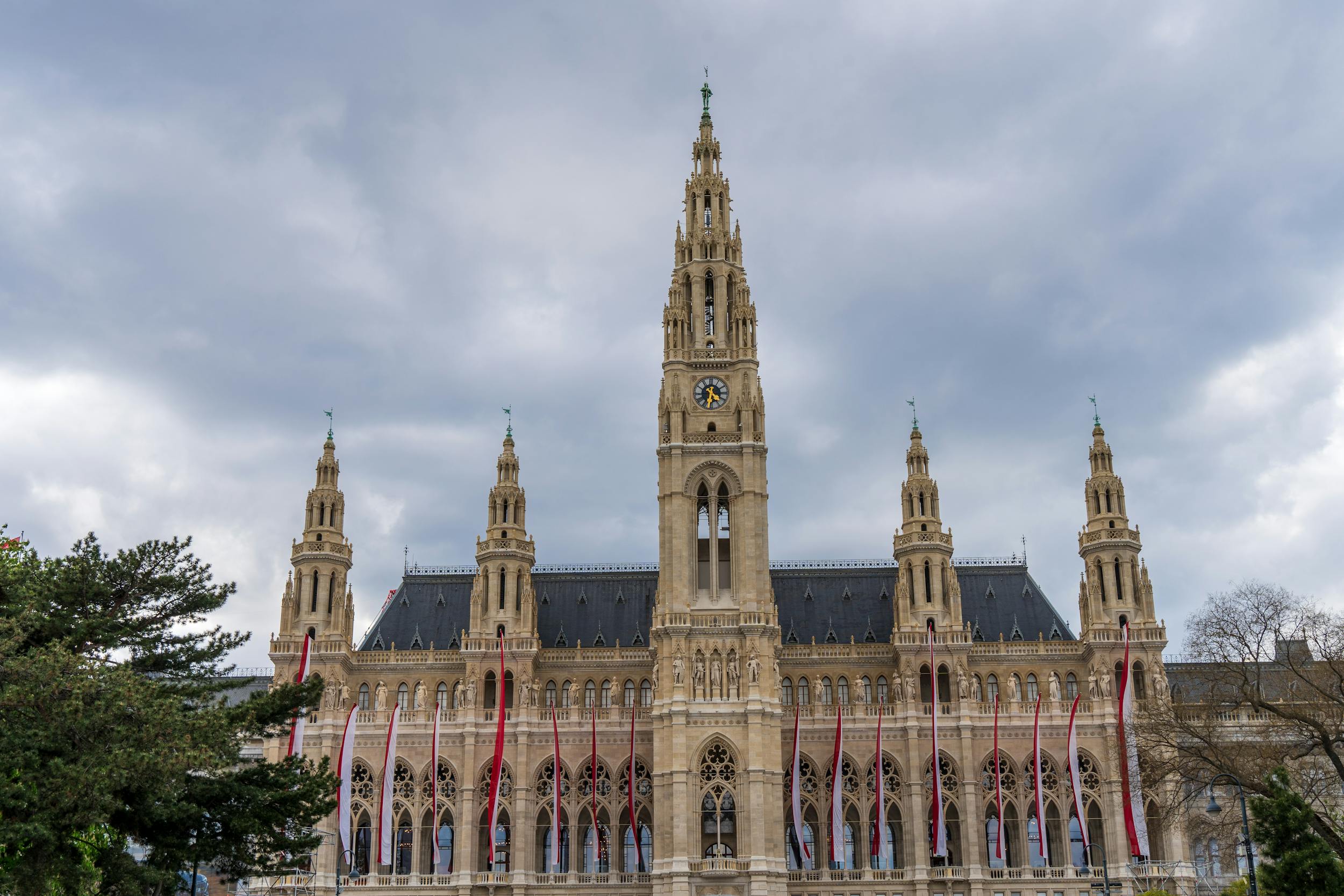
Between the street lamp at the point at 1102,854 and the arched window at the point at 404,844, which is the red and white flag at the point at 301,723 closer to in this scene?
the arched window at the point at 404,844

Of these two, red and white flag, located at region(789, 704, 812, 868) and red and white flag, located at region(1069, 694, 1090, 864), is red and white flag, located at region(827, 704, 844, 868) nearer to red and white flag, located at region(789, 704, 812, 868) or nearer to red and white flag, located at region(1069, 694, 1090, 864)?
red and white flag, located at region(789, 704, 812, 868)

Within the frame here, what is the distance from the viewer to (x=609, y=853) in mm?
82188

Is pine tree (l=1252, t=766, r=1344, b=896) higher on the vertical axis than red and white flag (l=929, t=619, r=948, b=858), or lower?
lower

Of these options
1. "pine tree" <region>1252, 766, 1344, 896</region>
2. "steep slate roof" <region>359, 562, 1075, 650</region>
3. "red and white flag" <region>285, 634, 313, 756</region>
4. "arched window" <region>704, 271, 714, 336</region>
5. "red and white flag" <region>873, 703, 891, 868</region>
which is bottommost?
"pine tree" <region>1252, 766, 1344, 896</region>

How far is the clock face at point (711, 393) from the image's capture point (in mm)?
89125

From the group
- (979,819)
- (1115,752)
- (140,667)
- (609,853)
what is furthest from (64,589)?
(1115,752)

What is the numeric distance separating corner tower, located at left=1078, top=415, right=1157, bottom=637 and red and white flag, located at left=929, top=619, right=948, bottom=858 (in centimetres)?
1168

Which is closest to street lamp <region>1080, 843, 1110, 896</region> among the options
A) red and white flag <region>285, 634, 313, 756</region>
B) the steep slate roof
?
the steep slate roof

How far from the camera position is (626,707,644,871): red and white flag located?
7956cm

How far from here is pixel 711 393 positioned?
89375mm

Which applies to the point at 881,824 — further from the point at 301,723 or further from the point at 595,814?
the point at 301,723

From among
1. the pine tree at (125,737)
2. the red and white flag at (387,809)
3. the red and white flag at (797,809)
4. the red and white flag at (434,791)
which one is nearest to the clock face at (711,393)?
the red and white flag at (797,809)

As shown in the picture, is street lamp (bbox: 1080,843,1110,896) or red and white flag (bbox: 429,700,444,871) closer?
street lamp (bbox: 1080,843,1110,896)

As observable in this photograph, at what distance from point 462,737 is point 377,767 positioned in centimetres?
549
